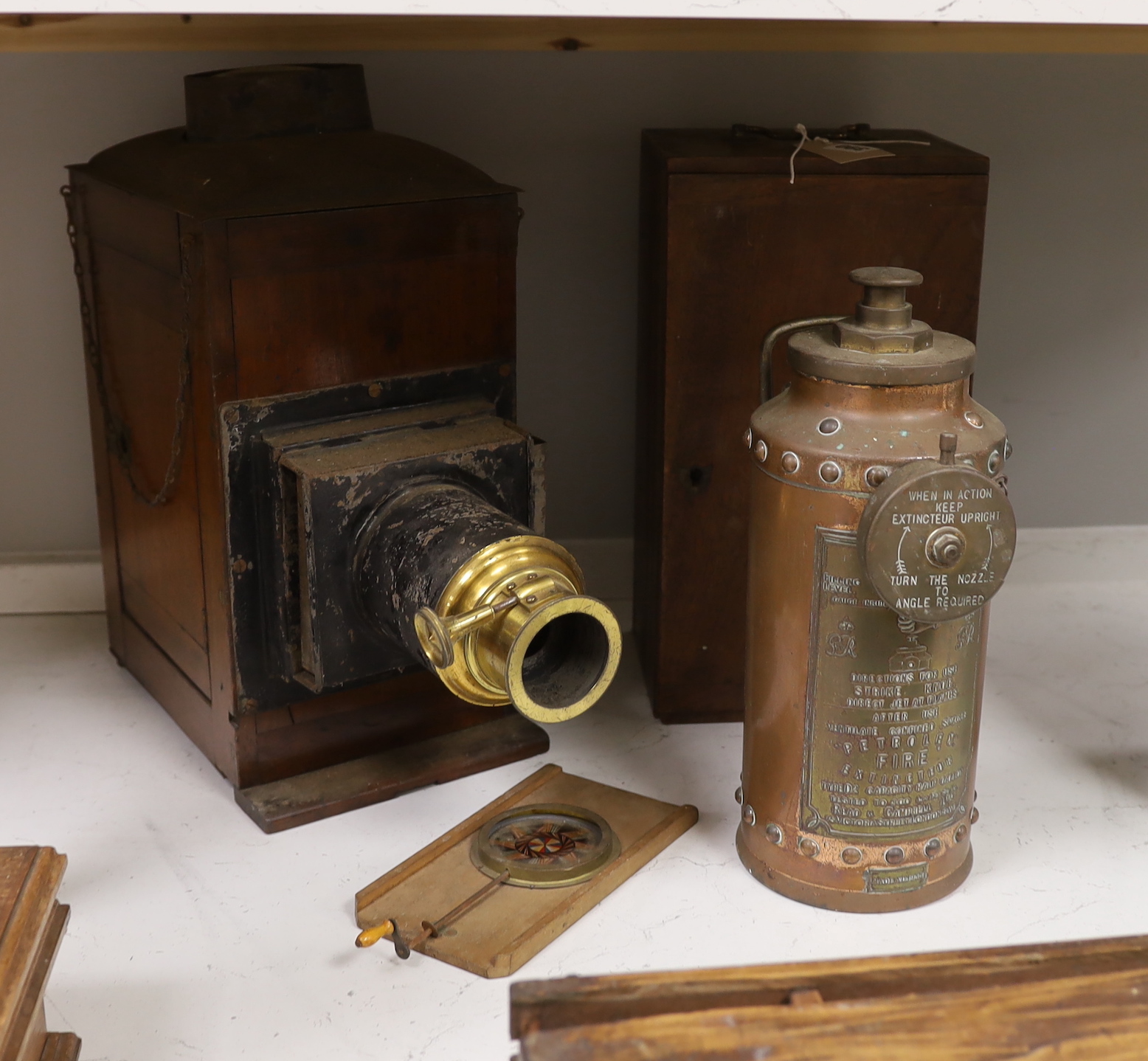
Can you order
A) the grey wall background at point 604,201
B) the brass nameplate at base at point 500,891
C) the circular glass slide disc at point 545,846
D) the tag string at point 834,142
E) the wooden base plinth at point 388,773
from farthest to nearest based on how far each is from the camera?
the grey wall background at point 604,201 → the tag string at point 834,142 → the wooden base plinth at point 388,773 → the circular glass slide disc at point 545,846 → the brass nameplate at base at point 500,891

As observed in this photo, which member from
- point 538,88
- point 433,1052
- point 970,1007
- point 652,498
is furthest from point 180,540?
point 970,1007

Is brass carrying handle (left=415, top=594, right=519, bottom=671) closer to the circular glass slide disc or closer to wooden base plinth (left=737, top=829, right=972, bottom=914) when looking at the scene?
the circular glass slide disc

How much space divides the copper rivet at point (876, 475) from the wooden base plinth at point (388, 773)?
0.65 meters

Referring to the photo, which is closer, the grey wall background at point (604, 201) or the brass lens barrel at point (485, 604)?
the brass lens barrel at point (485, 604)

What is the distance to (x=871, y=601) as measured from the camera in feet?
4.22

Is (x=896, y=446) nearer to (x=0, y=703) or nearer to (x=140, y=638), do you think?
(x=140, y=638)

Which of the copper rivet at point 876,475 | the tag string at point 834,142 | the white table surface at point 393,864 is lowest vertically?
the white table surface at point 393,864

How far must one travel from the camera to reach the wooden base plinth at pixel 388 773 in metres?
1.58

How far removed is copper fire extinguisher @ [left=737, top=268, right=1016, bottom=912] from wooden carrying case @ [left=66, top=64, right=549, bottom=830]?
400 millimetres

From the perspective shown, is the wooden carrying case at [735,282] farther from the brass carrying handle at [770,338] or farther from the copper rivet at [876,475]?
the copper rivet at [876,475]


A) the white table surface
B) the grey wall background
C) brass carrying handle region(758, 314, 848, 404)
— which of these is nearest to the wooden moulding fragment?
the white table surface

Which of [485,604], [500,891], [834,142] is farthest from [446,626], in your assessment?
[834,142]

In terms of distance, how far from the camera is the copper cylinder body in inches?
50.4

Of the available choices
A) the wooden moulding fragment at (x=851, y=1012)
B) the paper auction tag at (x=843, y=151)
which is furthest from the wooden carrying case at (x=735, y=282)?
the wooden moulding fragment at (x=851, y=1012)
